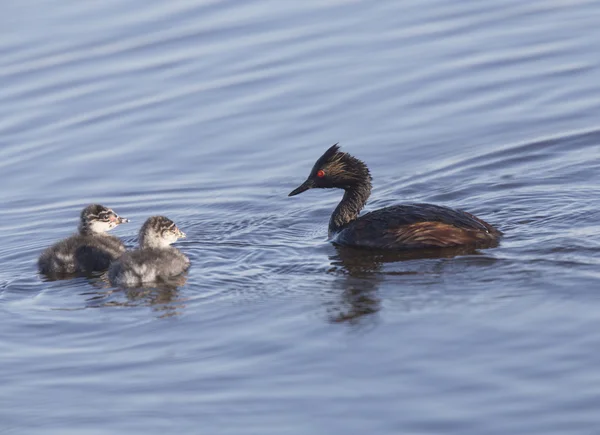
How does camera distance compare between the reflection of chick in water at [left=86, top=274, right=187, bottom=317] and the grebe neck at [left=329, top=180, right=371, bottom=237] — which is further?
the grebe neck at [left=329, top=180, right=371, bottom=237]

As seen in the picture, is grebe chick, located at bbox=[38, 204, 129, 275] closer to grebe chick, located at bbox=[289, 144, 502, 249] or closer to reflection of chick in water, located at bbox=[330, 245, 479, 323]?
grebe chick, located at bbox=[289, 144, 502, 249]

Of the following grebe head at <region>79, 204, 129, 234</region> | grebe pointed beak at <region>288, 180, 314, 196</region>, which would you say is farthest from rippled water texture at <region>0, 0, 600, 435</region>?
grebe head at <region>79, 204, 129, 234</region>

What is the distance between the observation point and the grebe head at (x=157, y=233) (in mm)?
10195

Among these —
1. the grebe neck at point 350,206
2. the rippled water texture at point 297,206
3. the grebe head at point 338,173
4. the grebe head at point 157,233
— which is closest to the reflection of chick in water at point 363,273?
the rippled water texture at point 297,206

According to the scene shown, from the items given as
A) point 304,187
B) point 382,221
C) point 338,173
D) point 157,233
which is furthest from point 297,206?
point 157,233

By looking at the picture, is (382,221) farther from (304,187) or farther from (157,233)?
(157,233)

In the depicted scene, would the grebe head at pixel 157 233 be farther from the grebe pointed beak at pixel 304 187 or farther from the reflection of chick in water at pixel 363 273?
the grebe pointed beak at pixel 304 187

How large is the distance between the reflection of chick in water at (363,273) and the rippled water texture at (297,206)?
0.03m

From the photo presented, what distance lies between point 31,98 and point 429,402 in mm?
9181

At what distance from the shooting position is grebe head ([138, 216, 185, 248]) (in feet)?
33.4

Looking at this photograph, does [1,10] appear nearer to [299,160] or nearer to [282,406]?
[299,160]

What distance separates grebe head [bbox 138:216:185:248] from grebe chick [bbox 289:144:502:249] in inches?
59.6

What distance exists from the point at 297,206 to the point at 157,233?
6.76 feet

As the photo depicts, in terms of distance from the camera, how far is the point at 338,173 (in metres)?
11.3
